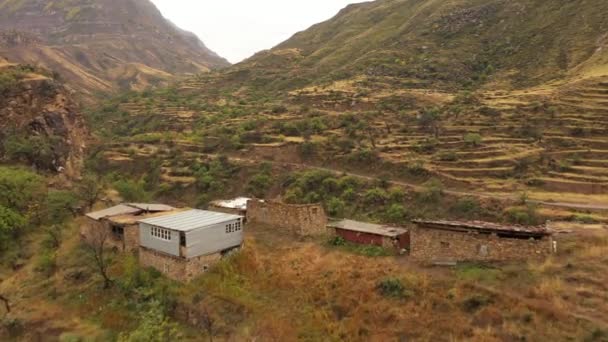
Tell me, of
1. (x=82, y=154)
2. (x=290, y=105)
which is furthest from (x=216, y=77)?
(x=82, y=154)

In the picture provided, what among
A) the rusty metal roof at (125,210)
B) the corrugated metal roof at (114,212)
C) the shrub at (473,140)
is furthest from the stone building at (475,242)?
the shrub at (473,140)

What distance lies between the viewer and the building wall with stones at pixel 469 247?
15.9 meters

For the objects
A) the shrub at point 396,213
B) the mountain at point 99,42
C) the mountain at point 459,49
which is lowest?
the shrub at point 396,213

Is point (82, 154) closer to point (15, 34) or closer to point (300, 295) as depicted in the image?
point (300, 295)

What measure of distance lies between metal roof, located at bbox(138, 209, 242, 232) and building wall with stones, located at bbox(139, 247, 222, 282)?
1108mm

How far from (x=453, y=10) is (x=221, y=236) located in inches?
2665

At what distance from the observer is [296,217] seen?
21984 millimetres

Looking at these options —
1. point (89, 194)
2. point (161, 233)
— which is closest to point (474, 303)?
point (161, 233)

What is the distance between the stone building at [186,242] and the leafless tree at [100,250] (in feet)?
4.89

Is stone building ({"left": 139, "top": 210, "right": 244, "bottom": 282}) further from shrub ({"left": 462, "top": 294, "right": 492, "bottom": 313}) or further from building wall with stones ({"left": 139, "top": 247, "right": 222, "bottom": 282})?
shrub ({"left": 462, "top": 294, "right": 492, "bottom": 313})

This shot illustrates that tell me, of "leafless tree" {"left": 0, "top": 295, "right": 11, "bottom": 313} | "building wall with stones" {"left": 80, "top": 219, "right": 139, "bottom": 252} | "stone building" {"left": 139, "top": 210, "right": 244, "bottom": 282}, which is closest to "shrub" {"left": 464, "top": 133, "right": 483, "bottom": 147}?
"stone building" {"left": 139, "top": 210, "right": 244, "bottom": 282}

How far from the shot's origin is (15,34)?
111 meters

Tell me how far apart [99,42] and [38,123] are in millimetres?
117864

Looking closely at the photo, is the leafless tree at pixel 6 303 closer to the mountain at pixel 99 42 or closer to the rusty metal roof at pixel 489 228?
the rusty metal roof at pixel 489 228
